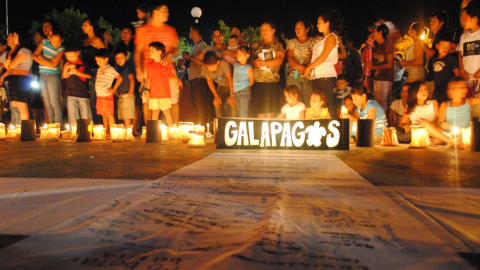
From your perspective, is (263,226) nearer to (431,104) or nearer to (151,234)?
(151,234)

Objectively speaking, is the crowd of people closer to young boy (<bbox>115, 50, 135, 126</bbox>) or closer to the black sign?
young boy (<bbox>115, 50, 135, 126</bbox>)

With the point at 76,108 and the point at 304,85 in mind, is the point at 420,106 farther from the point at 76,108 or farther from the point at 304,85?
Answer: the point at 76,108

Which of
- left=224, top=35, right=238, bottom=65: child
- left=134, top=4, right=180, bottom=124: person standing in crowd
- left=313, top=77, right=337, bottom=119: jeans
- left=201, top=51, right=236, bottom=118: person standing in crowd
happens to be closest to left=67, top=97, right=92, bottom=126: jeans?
left=134, top=4, right=180, bottom=124: person standing in crowd

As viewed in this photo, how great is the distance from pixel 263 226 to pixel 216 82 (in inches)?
223

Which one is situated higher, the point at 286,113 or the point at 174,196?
the point at 286,113

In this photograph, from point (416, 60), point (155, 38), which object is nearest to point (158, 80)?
point (155, 38)

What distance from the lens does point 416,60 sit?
685cm

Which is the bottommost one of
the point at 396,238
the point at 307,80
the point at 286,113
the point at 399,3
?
the point at 396,238

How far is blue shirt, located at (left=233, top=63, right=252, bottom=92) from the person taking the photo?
6180 mm

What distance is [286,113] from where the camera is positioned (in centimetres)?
593

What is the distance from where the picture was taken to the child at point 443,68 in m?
6.14

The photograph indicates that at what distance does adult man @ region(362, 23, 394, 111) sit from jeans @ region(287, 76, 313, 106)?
1592 millimetres

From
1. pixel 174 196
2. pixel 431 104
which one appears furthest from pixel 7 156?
pixel 431 104

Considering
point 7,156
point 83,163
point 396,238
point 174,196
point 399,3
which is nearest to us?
point 396,238
